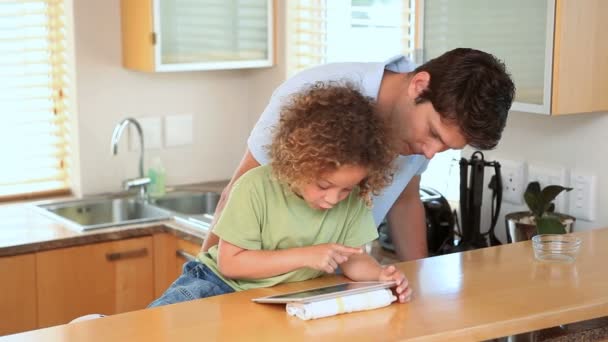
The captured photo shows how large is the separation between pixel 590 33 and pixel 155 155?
6.43ft

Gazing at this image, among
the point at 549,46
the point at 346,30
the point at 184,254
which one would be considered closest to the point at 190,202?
the point at 184,254

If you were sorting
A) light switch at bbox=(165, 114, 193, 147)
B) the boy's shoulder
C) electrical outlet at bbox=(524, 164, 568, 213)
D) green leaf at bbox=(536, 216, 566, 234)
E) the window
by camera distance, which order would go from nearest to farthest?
the boy's shoulder → green leaf at bbox=(536, 216, 566, 234) → electrical outlet at bbox=(524, 164, 568, 213) → the window → light switch at bbox=(165, 114, 193, 147)

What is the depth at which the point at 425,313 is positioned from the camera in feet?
6.15

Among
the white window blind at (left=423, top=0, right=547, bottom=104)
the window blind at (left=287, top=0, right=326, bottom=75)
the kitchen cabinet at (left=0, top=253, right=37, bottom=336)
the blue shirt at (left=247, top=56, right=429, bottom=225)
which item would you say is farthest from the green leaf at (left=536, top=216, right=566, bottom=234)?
the kitchen cabinet at (left=0, top=253, right=37, bottom=336)

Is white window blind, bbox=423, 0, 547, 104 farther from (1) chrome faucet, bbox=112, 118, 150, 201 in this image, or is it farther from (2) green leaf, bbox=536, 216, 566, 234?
(1) chrome faucet, bbox=112, 118, 150, 201

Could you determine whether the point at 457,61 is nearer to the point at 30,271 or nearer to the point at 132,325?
the point at 132,325

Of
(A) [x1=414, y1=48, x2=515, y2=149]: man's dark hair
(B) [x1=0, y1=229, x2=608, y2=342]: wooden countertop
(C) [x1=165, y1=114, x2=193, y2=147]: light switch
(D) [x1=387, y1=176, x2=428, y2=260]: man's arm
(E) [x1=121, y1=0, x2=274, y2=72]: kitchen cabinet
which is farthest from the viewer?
(C) [x1=165, y1=114, x2=193, y2=147]: light switch

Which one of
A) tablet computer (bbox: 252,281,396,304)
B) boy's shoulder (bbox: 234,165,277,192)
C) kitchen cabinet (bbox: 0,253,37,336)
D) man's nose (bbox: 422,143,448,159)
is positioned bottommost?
kitchen cabinet (bbox: 0,253,37,336)

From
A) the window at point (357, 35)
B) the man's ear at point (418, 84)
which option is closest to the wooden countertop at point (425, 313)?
the man's ear at point (418, 84)

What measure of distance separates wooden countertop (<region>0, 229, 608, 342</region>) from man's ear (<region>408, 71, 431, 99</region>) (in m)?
0.40

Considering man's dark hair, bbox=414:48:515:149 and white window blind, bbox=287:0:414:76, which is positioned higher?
white window blind, bbox=287:0:414:76

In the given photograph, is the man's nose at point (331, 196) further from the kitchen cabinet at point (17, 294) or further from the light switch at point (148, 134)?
the light switch at point (148, 134)

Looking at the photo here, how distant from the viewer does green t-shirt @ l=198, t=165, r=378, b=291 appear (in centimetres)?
206

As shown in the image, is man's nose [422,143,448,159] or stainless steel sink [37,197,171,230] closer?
man's nose [422,143,448,159]
